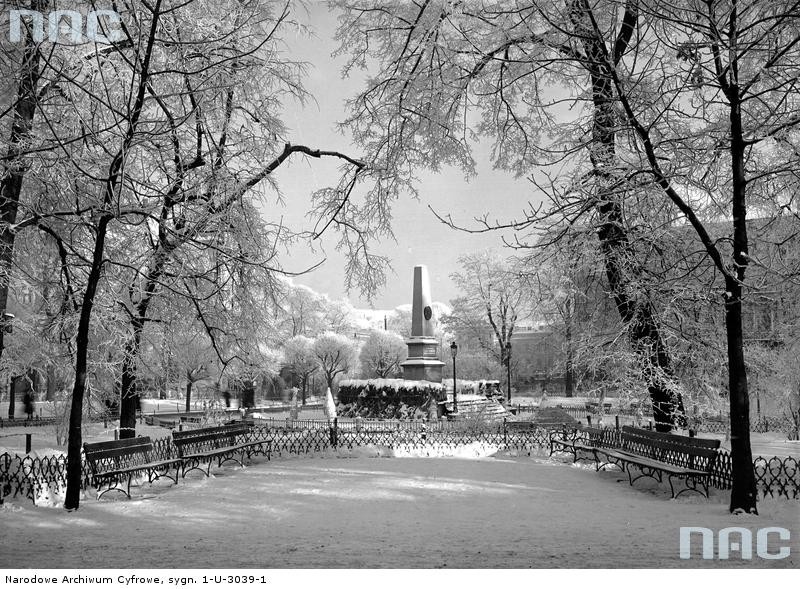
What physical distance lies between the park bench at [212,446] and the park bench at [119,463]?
0.40m

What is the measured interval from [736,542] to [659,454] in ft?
15.9

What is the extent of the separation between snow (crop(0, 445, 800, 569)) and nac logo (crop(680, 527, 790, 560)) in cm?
9

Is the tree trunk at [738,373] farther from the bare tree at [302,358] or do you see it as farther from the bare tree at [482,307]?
the bare tree at [302,358]

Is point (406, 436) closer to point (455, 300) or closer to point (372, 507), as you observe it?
point (372, 507)

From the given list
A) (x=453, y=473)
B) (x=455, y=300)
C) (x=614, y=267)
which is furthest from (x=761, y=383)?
(x=455, y=300)

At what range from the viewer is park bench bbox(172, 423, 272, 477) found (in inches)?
401

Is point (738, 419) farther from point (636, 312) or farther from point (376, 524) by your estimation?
point (636, 312)

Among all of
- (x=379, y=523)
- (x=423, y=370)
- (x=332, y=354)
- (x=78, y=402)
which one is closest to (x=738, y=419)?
(x=379, y=523)

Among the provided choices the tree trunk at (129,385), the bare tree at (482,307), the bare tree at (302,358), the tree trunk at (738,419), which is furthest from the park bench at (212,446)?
the bare tree at (302,358)

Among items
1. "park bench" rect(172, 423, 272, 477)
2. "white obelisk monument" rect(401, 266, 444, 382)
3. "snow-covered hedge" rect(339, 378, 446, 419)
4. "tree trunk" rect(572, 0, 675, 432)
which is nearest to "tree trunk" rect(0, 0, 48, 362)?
"park bench" rect(172, 423, 272, 477)

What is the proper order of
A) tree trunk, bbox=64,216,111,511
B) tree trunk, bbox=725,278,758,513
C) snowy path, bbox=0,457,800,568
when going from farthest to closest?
tree trunk, bbox=64,216,111,511
tree trunk, bbox=725,278,758,513
snowy path, bbox=0,457,800,568

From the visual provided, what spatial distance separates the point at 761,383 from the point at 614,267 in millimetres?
6148

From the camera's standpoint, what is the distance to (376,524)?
6090 millimetres

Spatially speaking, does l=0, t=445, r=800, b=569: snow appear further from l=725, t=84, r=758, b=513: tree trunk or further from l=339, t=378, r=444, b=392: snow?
l=339, t=378, r=444, b=392: snow
